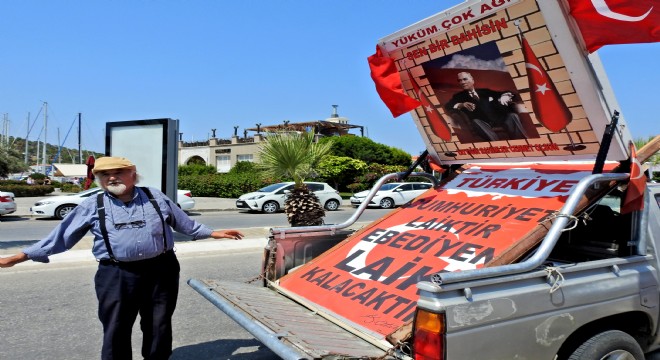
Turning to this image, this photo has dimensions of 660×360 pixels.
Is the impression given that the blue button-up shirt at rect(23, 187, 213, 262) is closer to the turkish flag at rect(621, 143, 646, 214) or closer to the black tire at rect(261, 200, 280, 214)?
the turkish flag at rect(621, 143, 646, 214)

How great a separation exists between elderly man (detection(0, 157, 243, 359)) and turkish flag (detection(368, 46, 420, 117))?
2.44 meters

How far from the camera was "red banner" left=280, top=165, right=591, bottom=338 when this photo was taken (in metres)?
3.68

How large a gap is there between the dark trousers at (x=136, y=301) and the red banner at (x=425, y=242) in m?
1.11

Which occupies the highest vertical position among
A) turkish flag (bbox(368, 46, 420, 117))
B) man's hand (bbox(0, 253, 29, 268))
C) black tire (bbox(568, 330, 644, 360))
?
turkish flag (bbox(368, 46, 420, 117))

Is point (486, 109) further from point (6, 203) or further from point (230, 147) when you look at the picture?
point (230, 147)

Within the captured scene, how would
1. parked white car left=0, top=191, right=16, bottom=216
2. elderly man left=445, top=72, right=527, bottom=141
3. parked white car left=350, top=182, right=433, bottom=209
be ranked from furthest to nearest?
parked white car left=350, top=182, right=433, bottom=209 < parked white car left=0, top=191, right=16, bottom=216 < elderly man left=445, top=72, right=527, bottom=141

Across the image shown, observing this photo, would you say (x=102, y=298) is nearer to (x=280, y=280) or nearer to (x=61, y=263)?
(x=280, y=280)

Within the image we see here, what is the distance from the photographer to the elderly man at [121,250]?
3545mm

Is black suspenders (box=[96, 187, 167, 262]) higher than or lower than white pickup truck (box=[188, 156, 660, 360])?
higher

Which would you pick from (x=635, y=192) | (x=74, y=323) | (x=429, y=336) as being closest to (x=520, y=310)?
(x=429, y=336)

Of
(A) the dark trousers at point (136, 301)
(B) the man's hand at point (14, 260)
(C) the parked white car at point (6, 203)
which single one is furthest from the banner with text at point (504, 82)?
(C) the parked white car at point (6, 203)

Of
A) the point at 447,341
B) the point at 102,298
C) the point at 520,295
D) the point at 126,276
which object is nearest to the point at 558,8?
the point at 520,295

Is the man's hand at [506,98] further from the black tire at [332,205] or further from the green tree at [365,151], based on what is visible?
the green tree at [365,151]

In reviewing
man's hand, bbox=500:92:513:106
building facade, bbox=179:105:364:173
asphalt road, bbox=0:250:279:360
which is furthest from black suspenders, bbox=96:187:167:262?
building facade, bbox=179:105:364:173
